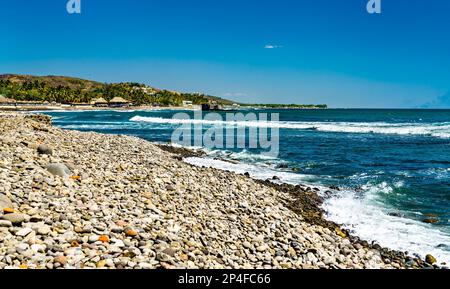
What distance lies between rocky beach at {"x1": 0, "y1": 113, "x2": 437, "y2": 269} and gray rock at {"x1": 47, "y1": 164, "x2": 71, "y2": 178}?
21 mm

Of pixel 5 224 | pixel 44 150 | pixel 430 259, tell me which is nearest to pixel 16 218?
pixel 5 224

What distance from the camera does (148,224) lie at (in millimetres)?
6223

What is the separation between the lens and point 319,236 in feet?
25.1

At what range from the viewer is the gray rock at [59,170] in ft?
26.5

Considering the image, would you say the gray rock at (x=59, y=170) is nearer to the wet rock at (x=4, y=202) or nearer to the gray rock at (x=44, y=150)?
the wet rock at (x=4, y=202)

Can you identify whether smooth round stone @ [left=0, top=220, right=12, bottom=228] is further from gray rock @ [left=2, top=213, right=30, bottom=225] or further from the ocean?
the ocean

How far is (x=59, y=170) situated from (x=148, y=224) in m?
3.27

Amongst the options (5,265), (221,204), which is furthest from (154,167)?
(5,265)

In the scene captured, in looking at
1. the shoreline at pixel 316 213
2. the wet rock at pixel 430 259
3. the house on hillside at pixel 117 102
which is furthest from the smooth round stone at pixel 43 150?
the house on hillside at pixel 117 102

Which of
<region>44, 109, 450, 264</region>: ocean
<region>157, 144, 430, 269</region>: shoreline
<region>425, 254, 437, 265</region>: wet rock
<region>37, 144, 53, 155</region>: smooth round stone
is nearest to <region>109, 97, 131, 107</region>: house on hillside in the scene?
<region>44, 109, 450, 264</region>: ocean

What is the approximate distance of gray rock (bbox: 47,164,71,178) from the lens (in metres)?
8.09

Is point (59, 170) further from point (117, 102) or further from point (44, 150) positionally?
point (117, 102)

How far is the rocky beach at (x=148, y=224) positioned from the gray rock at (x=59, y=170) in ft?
0.07

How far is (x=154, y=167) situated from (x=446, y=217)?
886cm
